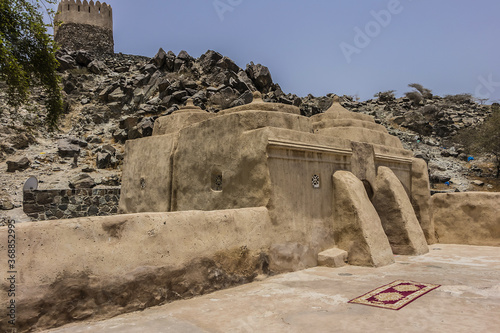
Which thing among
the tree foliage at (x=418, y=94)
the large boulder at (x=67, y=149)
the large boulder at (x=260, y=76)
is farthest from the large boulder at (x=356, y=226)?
the tree foliage at (x=418, y=94)

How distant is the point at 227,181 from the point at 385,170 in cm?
376

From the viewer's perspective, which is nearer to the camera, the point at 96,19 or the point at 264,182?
the point at 264,182

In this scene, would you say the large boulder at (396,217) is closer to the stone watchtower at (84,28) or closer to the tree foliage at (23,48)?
the tree foliage at (23,48)

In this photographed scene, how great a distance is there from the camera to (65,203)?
12.1m

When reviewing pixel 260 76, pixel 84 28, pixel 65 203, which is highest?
pixel 84 28

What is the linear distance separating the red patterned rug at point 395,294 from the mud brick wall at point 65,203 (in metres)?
10.1

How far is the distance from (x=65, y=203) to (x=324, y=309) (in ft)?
33.7

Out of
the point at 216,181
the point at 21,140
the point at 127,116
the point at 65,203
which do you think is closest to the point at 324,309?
the point at 216,181

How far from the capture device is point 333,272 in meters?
6.10

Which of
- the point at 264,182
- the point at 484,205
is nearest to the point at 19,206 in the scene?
the point at 264,182

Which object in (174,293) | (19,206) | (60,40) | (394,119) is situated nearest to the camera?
(174,293)

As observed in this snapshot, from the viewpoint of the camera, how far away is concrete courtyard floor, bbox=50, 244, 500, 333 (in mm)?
3662

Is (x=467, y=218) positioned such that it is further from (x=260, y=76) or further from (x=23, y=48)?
(x=260, y=76)

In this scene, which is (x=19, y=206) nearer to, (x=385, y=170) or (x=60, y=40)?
(x=385, y=170)
